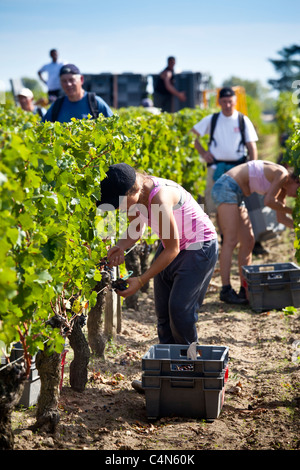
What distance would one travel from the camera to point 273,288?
691 cm

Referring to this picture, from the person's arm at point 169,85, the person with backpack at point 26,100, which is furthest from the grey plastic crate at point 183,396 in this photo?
the person's arm at point 169,85

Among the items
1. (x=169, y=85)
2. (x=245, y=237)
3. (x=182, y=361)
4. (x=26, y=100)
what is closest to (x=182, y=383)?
(x=182, y=361)

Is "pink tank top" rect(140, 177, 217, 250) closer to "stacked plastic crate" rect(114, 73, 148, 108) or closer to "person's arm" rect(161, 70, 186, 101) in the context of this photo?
"person's arm" rect(161, 70, 186, 101)

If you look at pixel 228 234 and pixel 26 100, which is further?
pixel 26 100

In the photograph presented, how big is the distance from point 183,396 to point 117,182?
1436 millimetres

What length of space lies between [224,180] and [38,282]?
3.94 meters

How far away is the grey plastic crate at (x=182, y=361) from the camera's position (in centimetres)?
409

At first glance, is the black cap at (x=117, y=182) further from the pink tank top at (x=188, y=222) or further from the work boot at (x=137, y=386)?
the work boot at (x=137, y=386)

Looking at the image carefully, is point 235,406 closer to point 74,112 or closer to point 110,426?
point 110,426

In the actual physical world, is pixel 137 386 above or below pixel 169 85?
below

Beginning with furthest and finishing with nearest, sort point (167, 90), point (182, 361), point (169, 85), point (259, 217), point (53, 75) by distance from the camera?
point (167, 90) < point (169, 85) < point (53, 75) < point (259, 217) < point (182, 361)

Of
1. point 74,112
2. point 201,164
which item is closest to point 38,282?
point 74,112

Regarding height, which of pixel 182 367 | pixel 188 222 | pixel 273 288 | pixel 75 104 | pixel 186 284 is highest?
pixel 75 104

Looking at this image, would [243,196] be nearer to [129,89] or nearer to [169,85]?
[169,85]
